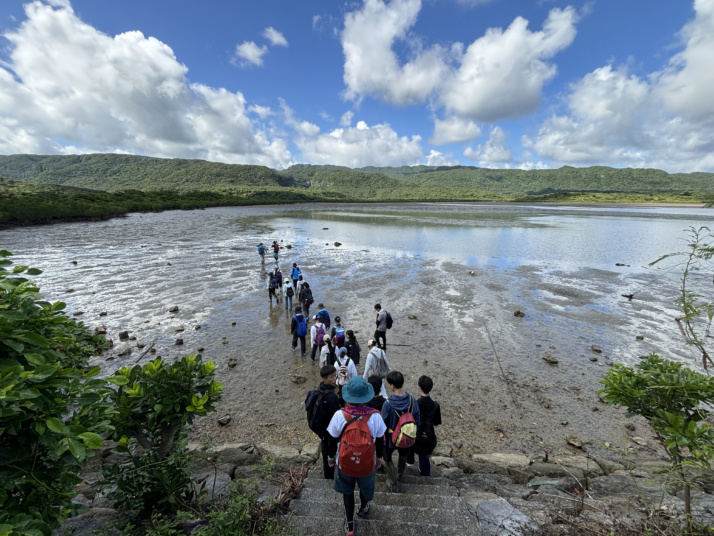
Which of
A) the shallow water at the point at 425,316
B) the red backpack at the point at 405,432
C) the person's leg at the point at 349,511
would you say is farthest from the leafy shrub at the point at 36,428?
the shallow water at the point at 425,316

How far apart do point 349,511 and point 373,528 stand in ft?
1.27

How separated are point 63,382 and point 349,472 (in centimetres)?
313

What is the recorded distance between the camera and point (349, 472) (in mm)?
3838

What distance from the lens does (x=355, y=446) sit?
3.83 m

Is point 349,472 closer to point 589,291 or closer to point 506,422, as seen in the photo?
point 506,422

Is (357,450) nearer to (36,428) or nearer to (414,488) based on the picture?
(414,488)

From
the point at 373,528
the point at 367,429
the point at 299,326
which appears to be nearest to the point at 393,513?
the point at 373,528

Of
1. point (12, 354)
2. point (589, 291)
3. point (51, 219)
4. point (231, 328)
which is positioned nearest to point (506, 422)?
point (12, 354)

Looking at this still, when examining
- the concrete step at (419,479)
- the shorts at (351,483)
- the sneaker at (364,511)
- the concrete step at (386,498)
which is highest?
the shorts at (351,483)

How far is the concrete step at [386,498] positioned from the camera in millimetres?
4395

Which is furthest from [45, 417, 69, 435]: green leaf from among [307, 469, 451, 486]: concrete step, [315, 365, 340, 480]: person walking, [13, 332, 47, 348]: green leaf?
[307, 469, 451, 486]: concrete step

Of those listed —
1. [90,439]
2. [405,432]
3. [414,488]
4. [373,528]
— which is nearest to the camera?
[90,439]

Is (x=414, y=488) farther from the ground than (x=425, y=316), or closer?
farther from the ground

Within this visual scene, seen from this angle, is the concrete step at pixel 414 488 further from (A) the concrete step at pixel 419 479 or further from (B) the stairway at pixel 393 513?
(A) the concrete step at pixel 419 479
